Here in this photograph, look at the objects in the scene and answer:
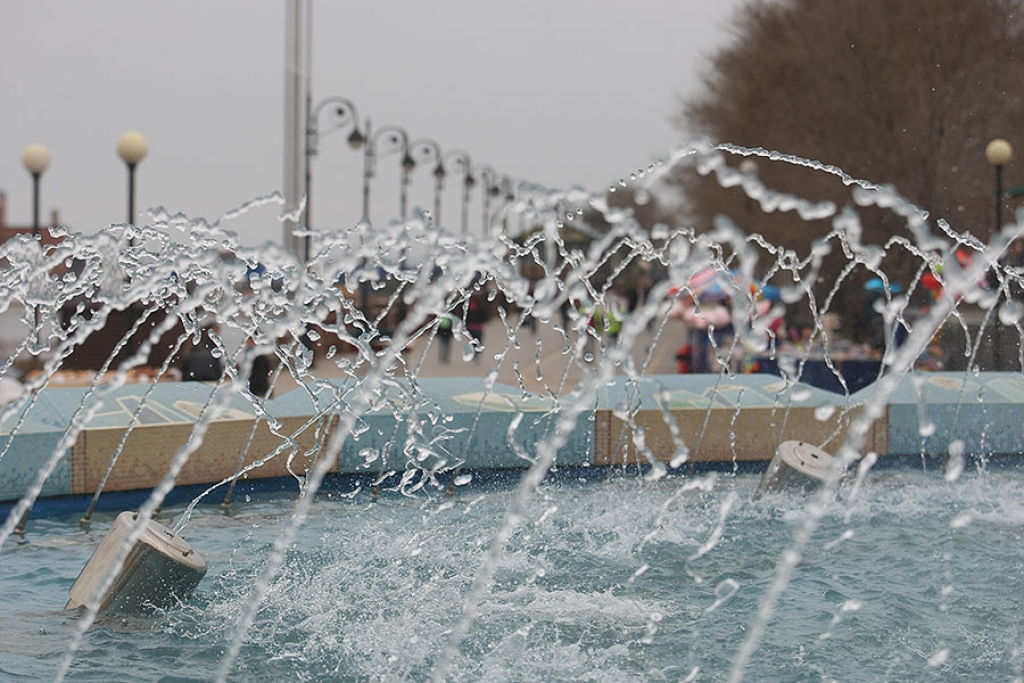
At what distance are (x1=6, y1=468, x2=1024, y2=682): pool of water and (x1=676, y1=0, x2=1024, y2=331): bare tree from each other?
1483cm

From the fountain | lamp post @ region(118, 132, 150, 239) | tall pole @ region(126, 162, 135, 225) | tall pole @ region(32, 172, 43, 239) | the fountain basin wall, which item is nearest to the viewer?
the fountain

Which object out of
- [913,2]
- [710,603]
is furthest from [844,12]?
[710,603]

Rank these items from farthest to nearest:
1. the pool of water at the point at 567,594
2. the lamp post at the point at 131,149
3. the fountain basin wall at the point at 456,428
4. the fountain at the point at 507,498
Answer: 1. the lamp post at the point at 131,149
2. the fountain basin wall at the point at 456,428
3. the pool of water at the point at 567,594
4. the fountain at the point at 507,498

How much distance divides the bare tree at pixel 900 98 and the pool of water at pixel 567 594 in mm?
14828

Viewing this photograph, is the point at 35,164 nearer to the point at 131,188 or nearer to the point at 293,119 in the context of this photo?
the point at 131,188

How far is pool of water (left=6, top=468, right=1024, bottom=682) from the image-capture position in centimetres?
540

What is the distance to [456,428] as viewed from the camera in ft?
32.3

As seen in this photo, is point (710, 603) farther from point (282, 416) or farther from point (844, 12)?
point (844, 12)

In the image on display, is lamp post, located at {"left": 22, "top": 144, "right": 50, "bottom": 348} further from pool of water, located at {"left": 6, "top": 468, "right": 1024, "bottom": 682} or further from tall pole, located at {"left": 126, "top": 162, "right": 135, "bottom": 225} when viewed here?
pool of water, located at {"left": 6, "top": 468, "right": 1024, "bottom": 682}

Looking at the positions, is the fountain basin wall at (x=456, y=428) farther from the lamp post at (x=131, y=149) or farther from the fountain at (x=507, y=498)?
the lamp post at (x=131, y=149)

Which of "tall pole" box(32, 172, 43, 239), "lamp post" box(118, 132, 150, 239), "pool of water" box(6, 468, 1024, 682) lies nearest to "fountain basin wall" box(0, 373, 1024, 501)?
"pool of water" box(6, 468, 1024, 682)

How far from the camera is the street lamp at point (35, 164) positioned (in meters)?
18.9

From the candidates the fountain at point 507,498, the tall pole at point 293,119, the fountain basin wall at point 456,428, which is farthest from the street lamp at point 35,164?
the fountain basin wall at point 456,428

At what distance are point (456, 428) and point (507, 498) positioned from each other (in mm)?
1017
